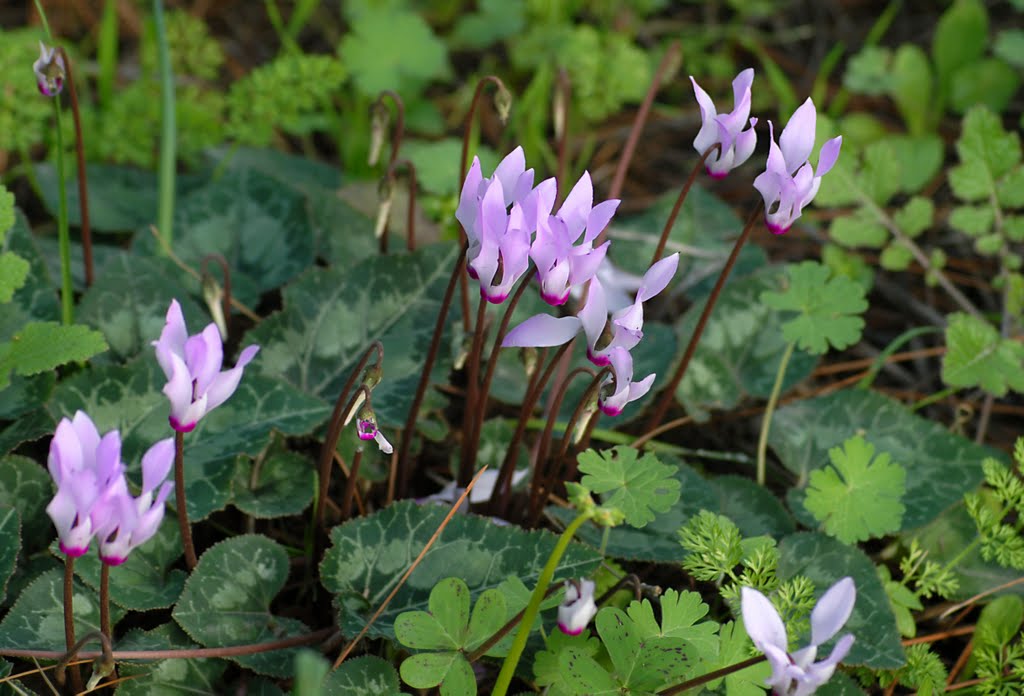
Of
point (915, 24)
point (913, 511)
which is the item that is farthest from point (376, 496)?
point (915, 24)

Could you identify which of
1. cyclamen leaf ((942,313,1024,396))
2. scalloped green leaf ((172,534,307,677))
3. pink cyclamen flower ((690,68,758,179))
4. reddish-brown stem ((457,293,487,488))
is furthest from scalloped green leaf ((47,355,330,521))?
cyclamen leaf ((942,313,1024,396))

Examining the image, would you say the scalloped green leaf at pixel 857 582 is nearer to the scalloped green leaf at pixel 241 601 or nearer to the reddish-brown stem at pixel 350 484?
the reddish-brown stem at pixel 350 484

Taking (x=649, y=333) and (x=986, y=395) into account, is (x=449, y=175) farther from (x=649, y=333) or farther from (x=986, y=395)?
(x=986, y=395)

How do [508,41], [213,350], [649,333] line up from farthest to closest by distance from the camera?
[508,41], [649,333], [213,350]

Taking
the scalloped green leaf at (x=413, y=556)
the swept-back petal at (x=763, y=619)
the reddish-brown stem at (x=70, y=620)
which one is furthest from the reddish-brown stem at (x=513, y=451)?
the reddish-brown stem at (x=70, y=620)

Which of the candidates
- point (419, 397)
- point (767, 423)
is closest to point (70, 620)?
point (419, 397)

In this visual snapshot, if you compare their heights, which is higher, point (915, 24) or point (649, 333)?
point (915, 24)
